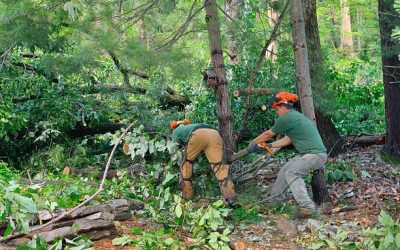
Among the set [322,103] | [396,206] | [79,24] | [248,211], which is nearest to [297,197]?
[248,211]

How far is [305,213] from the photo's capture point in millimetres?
6488

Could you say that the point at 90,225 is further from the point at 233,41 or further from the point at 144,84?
the point at 144,84

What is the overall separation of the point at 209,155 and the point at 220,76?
1.22 meters

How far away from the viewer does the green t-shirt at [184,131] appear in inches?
285

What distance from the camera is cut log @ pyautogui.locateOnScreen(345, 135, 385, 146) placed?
9.39 metres

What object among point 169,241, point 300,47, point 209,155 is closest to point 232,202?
point 209,155

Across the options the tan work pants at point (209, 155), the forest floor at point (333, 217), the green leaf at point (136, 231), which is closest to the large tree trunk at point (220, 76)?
the tan work pants at point (209, 155)

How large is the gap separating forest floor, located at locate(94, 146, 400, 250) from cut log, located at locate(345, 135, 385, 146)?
59 centimetres

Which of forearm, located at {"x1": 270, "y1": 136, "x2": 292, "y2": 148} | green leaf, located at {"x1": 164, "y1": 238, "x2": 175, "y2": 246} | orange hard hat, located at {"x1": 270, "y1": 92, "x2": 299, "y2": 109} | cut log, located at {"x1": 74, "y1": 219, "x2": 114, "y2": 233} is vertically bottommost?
green leaf, located at {"x1": 164, "y1": 238, "x2": 175, "y2": 246}

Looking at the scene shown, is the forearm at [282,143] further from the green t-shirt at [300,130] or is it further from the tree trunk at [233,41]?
the tree trunk at [233,41]

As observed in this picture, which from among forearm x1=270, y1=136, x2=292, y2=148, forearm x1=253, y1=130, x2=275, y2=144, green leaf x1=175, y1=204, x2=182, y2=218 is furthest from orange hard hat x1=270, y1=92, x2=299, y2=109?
green leaf x1=175, y1=204, x2=182, y2=218

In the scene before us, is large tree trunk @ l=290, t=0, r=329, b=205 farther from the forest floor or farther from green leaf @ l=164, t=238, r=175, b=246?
green leaf @ l=164, t=238, r=175, b=246

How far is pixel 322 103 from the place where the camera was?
809 centimetres

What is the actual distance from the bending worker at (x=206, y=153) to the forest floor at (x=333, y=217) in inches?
12.5
